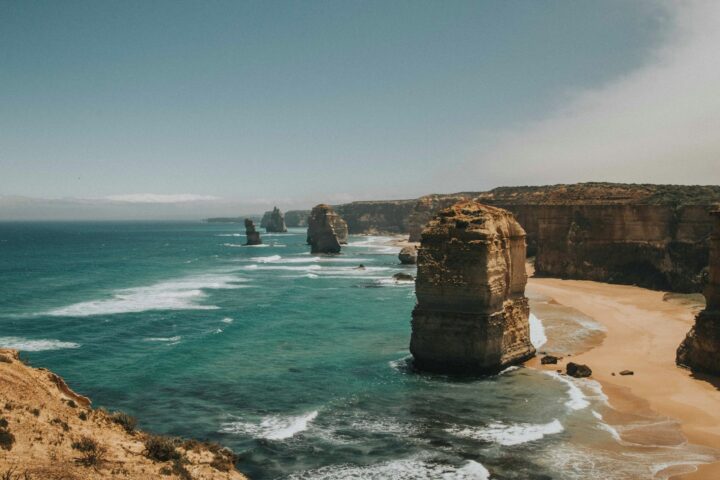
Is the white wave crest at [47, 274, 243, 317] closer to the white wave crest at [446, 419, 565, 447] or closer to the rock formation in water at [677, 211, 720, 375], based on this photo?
the white wave crest at [446, 419, 565, 447]

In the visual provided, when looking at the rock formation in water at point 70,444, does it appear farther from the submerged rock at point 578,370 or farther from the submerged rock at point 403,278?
the submerged rock at point 403,278

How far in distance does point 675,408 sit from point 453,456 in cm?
1030

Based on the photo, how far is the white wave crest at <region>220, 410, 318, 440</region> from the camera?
19562mm

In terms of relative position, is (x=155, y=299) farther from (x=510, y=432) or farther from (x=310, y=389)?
(x=510, y=432)

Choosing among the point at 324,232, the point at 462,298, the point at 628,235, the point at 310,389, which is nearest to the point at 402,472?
the point at 310,389

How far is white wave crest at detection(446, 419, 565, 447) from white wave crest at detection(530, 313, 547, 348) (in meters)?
12.2

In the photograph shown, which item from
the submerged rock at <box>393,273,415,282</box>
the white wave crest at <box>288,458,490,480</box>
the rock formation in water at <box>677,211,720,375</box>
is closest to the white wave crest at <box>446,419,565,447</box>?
the white wave crest at <box>288,458,490,480</box>

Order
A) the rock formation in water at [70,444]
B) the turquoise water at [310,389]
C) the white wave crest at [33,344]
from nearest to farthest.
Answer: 1. the rock formation in water at [70,444]
2. the turquoise water at [310,389]
3. the white wave crest at [33,344]

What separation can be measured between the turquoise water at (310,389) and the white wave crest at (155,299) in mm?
268

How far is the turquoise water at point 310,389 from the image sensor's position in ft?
57.4

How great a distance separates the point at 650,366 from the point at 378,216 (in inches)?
6094

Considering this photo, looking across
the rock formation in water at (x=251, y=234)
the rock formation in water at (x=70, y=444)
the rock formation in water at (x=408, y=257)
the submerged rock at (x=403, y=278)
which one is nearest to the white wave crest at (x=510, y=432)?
the rock formation in water at (x=70, y=444)

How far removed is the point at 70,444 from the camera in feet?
35.6

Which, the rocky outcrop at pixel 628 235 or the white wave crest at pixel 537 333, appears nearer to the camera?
the white wave crest at pixel 537 333
